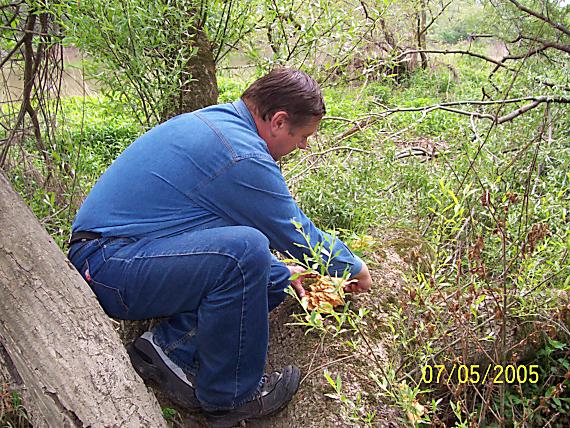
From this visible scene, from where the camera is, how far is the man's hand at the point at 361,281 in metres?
2.40

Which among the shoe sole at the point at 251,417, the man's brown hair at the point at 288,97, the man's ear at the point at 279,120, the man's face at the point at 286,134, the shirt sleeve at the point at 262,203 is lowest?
the shoe sole at the point at 251,417

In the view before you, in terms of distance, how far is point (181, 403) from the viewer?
7.78ft

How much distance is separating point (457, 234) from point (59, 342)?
7.12ft

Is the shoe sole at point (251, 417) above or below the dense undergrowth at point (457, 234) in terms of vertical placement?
below

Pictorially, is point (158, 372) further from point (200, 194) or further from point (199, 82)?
point (199, 82)

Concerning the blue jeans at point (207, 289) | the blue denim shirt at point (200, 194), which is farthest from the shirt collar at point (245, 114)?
the blue jeans at point (207, 289)

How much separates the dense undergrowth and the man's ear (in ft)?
2.29

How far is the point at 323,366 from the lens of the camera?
7.42 feet

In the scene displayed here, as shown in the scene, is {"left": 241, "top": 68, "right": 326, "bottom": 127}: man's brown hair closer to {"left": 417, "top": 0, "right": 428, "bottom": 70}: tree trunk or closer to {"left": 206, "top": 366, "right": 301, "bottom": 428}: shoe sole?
{"left": 206, "top": 366, "right": 301, "bottom": 428}: shoe sole

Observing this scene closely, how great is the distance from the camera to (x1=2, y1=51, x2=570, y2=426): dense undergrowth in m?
2.20

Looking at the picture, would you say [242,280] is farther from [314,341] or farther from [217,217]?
[314,341]
